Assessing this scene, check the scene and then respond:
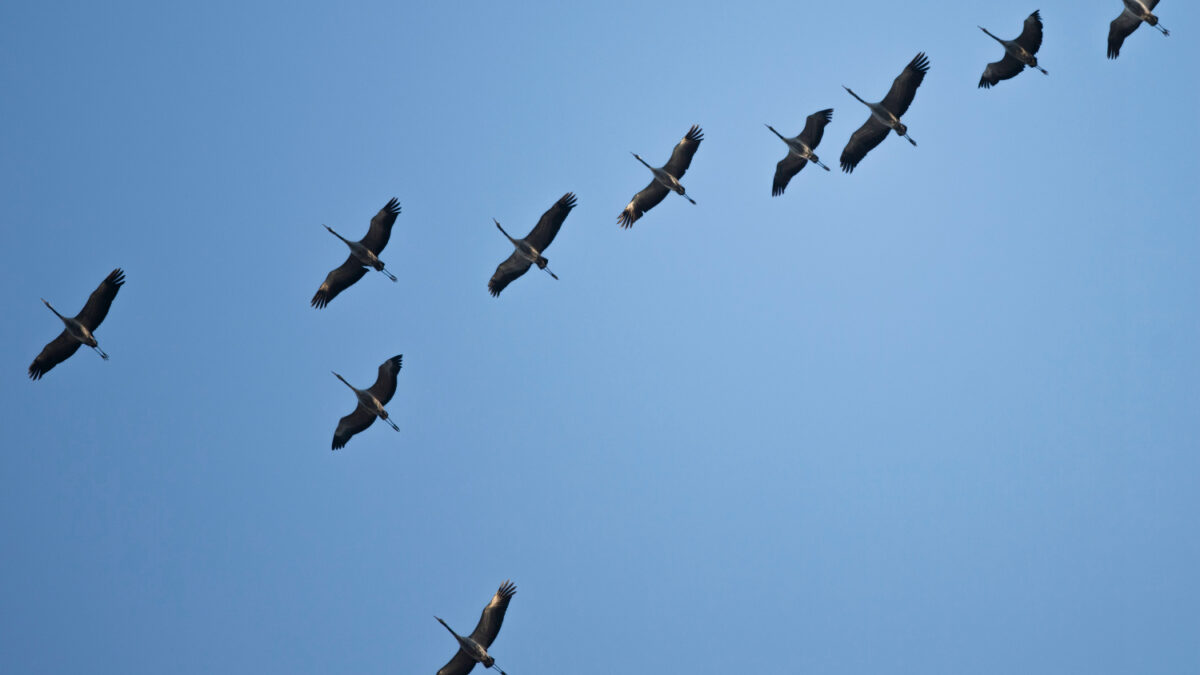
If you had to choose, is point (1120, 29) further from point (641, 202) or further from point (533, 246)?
point (533, 246)

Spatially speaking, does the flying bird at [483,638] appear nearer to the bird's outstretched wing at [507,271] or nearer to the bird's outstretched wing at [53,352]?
the bird's outstretched wing at [507,271]

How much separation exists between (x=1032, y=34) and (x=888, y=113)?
16.1 ft

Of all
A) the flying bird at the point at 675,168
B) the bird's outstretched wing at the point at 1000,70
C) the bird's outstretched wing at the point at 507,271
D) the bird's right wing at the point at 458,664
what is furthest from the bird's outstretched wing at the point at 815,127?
the bird's right wing at the point at 458,664

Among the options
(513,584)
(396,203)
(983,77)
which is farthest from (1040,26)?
(513,584)

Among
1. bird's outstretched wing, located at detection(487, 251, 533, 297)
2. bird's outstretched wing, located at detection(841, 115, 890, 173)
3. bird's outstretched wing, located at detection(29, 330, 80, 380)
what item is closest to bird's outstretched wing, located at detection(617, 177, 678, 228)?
bird's outstretched wing, located at detection(487, 251, 533, 297)

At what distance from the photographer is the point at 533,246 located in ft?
130

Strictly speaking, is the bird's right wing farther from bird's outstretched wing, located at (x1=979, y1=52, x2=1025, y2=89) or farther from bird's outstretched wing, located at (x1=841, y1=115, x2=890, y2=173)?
bird's outstretched wing, located at (x1=979, y1=52, x2=1025, y2=89)

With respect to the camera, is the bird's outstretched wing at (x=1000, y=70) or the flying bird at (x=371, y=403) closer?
the flying bird at (x=371, y=403)

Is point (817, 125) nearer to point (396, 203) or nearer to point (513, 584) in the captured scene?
point (396, 203)

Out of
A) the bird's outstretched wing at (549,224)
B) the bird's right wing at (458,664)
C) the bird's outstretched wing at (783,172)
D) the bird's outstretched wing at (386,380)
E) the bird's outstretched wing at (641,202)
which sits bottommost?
the bird's right wing at (458,664)

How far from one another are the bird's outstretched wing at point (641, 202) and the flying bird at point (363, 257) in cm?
677

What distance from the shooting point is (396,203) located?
3934 cm

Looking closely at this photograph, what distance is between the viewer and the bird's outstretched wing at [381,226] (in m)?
39.3

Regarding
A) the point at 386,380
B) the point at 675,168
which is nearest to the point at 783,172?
the point at 675,168
